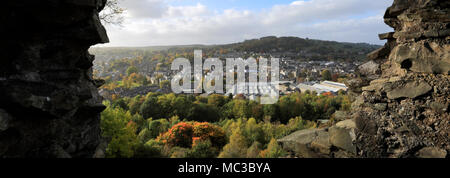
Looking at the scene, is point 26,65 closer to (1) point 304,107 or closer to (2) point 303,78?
(1) point 304,107

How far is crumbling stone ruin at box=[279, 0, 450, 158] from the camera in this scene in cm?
478

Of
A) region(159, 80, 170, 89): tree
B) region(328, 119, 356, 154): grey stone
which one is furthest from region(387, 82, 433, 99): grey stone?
region(159, 80, 170, 89): tree

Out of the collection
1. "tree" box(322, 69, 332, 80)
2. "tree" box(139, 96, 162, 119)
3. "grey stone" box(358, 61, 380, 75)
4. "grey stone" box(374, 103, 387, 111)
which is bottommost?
"tree" box(139, 96, 162, 119)

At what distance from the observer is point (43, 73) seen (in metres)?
5.15

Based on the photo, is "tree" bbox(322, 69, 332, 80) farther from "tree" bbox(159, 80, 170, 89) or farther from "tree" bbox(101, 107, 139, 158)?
"tree" bbox(101, 107, 139, 158)

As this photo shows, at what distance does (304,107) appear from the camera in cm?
4012

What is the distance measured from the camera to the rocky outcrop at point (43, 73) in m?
4.59

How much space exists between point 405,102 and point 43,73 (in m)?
8.17

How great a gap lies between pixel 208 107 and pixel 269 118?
10.3 meters

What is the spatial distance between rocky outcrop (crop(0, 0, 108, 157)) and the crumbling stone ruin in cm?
Result: 559

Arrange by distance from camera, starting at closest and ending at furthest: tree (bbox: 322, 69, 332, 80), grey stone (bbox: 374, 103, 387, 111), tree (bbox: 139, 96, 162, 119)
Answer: grey stone (bbox: 374, 103, 387, 111) → tree (bbox: 139, 96, 162, 119) → tree (bbox: 322, 69, 332, 80)

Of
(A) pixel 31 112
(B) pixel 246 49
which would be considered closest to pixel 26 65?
(A) pixel 31 112

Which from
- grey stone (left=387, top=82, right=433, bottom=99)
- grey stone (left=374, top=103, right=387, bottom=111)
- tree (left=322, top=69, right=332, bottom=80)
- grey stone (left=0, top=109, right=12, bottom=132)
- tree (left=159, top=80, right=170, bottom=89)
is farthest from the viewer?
tree (left=322, top=69, right=332, bottom=80)
